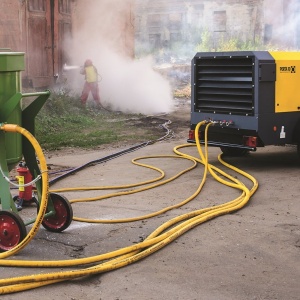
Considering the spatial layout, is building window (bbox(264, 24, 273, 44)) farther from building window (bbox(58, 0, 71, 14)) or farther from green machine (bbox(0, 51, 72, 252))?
green machine (bbox(0, 51, 72, 252))

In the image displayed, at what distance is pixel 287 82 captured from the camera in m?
10.5

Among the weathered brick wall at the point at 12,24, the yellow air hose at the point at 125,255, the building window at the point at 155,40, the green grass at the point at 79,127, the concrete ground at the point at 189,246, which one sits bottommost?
the green grass at the point at 79,127

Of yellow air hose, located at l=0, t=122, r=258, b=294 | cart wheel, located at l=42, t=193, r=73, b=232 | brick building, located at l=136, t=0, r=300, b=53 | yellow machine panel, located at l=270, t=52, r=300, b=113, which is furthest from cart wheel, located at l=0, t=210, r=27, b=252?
brick building, located at l=136, t=0, r=300, b=53

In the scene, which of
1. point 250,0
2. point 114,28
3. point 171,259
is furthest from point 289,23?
point 171,259

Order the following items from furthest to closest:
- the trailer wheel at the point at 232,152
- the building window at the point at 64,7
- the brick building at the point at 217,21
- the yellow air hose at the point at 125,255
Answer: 1. the brick building at the point at 217,21
2. the building window at the point at 64,7
3. the trailer wheel at the point at 232,152
4. the yellow air hose at the point at 125,255

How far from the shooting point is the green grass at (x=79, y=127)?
13773 mm

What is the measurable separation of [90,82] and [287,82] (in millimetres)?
9830

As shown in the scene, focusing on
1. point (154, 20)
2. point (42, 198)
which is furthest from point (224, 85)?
point (154, 20)

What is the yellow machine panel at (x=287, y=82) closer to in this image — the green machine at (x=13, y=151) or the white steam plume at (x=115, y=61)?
the green machine at (x=13, y=151)

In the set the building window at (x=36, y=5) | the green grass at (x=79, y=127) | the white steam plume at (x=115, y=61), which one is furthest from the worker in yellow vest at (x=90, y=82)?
the building window at (x=36, y=5)

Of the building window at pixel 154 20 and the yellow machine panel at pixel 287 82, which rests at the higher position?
the building window at pixel 154 20

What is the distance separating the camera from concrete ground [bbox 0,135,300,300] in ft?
17.1

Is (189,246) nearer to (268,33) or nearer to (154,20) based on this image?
(154,20)

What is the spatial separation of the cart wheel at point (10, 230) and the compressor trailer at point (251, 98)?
198 inches
